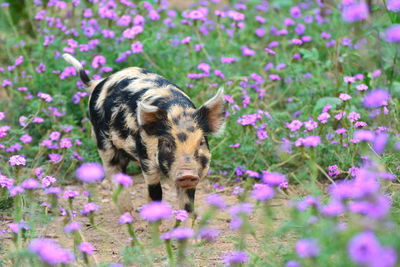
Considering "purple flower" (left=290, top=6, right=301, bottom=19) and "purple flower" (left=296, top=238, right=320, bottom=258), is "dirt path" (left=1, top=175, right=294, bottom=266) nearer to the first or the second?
"purple flower" (left=296, top=238, right=320, bottom=258)

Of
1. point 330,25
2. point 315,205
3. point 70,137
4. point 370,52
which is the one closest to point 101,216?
point 70,137

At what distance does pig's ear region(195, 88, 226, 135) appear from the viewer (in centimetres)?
462

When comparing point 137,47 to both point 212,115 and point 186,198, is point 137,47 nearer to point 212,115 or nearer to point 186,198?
point 212,115

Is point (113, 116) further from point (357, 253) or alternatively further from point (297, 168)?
point (357, 253)

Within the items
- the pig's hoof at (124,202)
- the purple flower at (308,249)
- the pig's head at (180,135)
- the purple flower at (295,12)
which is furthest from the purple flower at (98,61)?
the purple flower at (308,249)

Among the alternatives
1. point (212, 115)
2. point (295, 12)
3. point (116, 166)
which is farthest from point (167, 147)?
point (295, 12)

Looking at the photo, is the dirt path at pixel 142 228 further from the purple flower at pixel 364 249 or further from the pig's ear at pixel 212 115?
the purple flower at pixel 364 249

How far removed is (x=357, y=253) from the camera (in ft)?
6.70

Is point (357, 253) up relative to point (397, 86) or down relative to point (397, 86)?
up

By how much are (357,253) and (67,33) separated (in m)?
5.51

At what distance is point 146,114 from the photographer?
179 inches

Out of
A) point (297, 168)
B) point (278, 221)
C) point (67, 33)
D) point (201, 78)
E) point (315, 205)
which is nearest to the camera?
point (315, 205)

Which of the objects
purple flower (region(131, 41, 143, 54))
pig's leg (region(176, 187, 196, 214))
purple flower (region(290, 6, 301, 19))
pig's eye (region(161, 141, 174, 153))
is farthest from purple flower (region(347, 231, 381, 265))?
purple flower (region(290, 6, 301, 19))

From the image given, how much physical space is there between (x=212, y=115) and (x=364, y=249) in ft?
9.09
